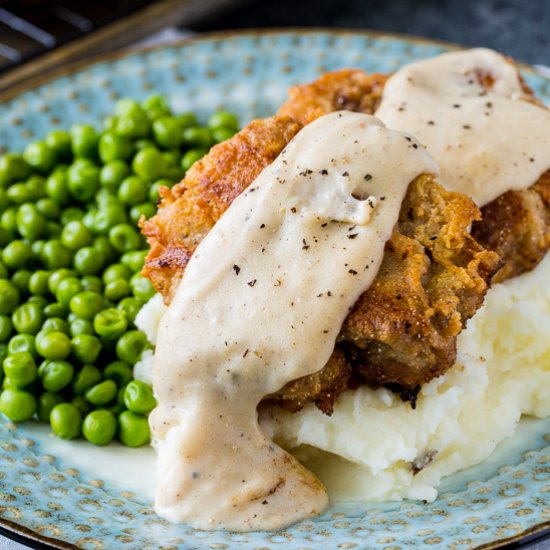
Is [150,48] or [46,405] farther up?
[150,48]

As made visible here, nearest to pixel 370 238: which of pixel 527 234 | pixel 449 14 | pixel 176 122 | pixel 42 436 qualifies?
pixel 527 234

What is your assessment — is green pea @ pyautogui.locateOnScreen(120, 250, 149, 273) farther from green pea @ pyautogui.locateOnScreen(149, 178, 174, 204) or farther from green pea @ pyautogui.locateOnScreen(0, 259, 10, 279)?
green pea @ pyautogui.locateOnScreen(0, 259, 10, 279)

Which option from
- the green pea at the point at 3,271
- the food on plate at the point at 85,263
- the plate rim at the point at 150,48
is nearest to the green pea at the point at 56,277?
the food on plate at the point at 85,263

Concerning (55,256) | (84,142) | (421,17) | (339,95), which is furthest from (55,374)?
(421,17)

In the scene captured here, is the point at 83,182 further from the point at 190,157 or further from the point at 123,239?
the point at 190,157

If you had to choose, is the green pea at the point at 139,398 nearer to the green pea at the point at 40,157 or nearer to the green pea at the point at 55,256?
the green pea at the point at 55,256

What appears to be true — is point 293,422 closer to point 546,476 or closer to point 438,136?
point 546,476

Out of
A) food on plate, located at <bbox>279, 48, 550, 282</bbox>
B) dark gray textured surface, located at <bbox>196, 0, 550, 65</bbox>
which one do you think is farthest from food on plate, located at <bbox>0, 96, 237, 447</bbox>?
dark gray textured surface, located at <bbox>196, 0, 550, 65</bbox>
